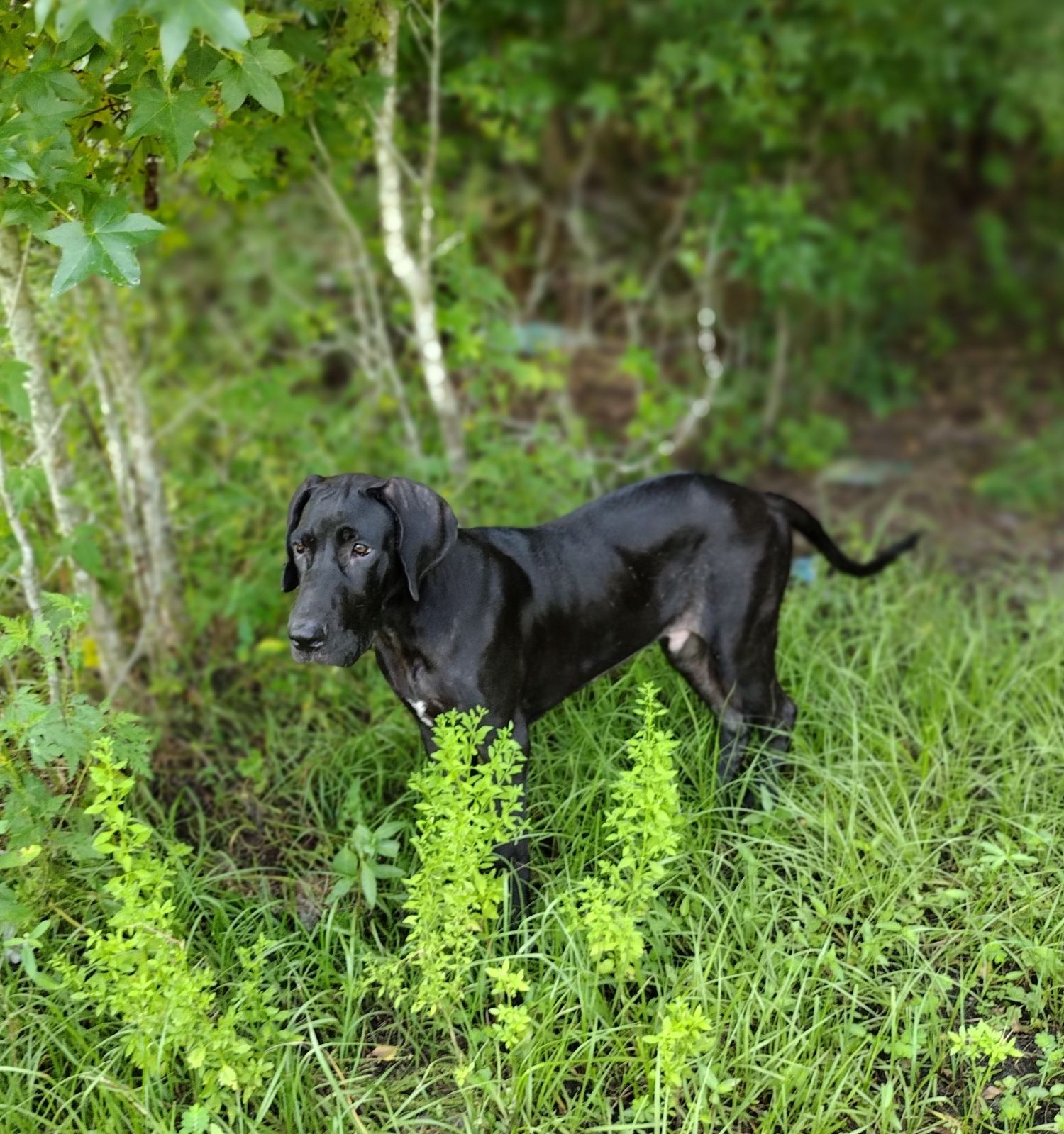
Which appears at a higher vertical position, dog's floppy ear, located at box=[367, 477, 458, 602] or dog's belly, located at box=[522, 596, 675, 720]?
dog's floppy ear, located at box=[367, 477, 458, 602]

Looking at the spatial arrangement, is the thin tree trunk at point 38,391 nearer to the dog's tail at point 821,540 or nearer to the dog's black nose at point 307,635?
the dog's black nose at point 307,635

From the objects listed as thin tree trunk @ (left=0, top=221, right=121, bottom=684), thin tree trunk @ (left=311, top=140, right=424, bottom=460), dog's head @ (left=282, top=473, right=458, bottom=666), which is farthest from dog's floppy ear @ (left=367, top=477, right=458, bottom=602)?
thin tree trunk @ (left=311, top=140, right=424, bottom=460)

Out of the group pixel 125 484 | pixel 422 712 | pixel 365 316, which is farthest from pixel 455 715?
pixel 365 316

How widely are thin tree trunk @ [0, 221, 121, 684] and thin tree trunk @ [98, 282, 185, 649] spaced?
40 centimetres

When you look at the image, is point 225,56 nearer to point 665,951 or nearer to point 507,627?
point 507,627

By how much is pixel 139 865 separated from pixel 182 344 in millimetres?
5301

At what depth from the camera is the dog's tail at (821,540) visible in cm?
352

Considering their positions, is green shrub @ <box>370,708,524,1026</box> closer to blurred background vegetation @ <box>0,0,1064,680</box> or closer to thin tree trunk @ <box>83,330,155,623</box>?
blurred background vegetation @ <box>0,0,1064,680</box>

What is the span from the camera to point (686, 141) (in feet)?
19.0

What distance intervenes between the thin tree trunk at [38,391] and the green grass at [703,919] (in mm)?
894

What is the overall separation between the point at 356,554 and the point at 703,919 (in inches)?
51.5

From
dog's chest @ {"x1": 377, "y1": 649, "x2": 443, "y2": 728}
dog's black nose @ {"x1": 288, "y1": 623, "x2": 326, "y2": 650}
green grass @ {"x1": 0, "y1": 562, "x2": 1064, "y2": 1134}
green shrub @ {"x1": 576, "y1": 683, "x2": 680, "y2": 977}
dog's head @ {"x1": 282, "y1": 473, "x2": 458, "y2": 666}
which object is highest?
dog's head @ {"x1": 282, "y1": 473, "x2": 458, "y2": 666}

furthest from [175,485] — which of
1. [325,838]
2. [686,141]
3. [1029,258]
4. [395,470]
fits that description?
[1029,258]

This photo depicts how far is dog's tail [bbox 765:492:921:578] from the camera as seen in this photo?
352cm
